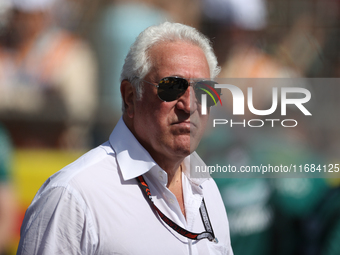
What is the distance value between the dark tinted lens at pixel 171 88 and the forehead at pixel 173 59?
26 mm

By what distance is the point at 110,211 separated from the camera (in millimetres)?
1248

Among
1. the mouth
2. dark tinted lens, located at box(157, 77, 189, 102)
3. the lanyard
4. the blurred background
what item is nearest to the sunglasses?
dark tinted lens, located at box(157, 77, 189, 102)

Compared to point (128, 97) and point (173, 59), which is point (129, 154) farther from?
point (173, 59)

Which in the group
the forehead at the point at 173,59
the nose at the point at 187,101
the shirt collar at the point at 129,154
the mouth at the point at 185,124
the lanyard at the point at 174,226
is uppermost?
the forehead at the point at 173,59

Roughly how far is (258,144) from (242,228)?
810mm

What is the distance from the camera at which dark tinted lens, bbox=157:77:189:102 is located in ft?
4.85

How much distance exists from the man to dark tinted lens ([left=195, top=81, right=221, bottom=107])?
3cm

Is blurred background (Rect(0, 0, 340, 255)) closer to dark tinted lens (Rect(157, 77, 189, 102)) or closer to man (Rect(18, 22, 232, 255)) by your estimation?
man (Rect(18, 22, 232, 255))

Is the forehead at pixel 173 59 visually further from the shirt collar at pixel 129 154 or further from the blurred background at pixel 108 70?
the blurred background at pixel 108 70

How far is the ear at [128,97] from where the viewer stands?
1.58 m

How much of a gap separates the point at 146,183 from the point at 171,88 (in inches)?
16.0

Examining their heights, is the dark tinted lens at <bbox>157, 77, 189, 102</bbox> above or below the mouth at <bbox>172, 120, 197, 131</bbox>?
above

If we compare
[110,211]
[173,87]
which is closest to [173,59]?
[173,87]

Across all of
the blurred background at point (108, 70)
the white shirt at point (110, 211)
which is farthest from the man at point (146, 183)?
the blurred background at point (108, 70)
